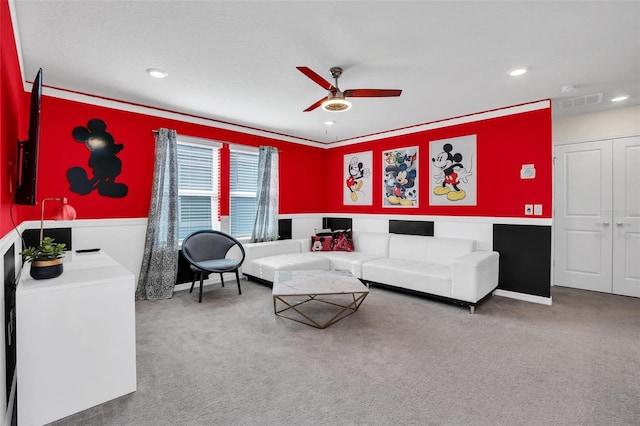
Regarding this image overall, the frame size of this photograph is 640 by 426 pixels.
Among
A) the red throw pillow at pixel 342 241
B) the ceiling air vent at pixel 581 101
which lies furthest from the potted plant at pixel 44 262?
the ceiling air vent at pixel 581 101

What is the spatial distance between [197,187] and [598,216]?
5.82 metres

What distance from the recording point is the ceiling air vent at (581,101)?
3.81 metres

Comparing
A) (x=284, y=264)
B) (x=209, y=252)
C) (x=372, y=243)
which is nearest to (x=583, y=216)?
(x=372, y=243)

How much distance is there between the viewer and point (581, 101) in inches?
155

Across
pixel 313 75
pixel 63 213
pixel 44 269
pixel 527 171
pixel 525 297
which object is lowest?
pixel 525 297

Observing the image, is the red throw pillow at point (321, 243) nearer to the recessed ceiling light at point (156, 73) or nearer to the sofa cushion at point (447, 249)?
the sofa cushion at point (447, 249)

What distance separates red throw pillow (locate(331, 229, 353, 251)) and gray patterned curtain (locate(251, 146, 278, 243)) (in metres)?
1.05

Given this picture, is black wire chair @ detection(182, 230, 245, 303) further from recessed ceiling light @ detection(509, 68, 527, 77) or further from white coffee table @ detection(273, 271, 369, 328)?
recessed ceiling light @ detection(509, 68, 527, 77)

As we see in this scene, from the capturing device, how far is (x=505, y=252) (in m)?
4.28

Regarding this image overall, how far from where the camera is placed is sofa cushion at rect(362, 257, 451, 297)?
12.8 feet

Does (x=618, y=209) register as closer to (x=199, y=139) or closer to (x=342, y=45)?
(x=342, y=45)

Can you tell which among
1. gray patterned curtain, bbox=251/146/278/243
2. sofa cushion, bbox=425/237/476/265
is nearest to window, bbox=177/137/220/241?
gray patterned curtain, bbox=251/146/278/243

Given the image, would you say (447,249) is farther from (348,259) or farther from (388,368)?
(388,368)

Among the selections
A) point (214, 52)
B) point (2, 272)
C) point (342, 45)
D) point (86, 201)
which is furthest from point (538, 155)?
point (86, 201)
